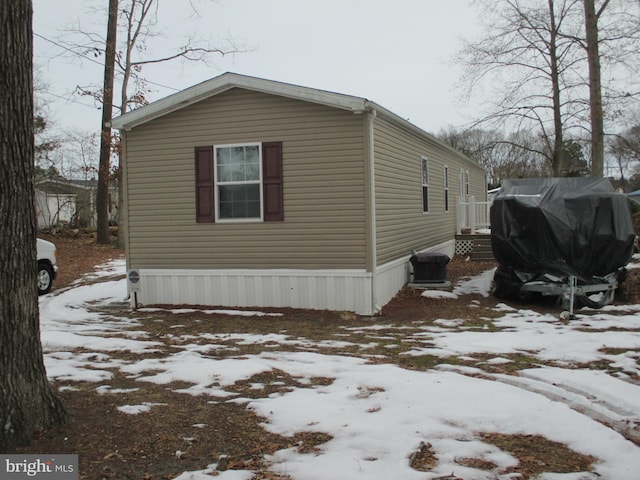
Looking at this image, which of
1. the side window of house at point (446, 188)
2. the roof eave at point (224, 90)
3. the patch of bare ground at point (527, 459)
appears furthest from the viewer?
the side window of house at point (446, 188)

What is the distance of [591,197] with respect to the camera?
9.27m

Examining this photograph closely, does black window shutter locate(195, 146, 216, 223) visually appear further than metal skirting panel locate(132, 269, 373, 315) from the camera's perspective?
Yes

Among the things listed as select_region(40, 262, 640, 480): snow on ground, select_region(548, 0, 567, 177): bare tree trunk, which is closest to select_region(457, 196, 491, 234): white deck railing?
select_region(548, 0, 567, 177): bare tree trunk

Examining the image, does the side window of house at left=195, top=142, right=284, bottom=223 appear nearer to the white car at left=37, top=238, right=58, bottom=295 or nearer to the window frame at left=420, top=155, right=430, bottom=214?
the white car at left=37, top=238, right=58, bottom=295

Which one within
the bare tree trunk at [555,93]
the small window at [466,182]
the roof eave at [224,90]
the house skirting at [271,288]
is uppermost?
the bare tree trunk at [555,93]

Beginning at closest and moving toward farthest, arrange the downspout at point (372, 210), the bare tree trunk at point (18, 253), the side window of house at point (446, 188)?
1. the bare tree trunk at point (18, 253)
2. the downspout at point (372, 210)
3. the side window of house at point (446, 188)

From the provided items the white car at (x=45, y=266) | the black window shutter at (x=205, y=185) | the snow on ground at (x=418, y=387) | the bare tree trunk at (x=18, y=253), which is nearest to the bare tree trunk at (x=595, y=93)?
the snow on ground at (x=418, y=387)

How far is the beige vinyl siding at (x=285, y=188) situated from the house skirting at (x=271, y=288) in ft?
0.52

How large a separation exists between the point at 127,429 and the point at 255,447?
1.00 m

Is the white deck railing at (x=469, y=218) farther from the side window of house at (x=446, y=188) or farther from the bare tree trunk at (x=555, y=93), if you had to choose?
the bare tree trunk at (x=555, y=93)

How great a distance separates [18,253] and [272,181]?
5883mm

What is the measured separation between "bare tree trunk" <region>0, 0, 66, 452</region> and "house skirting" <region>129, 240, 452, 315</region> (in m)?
5.64

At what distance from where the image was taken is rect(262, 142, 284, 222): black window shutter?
933 cm

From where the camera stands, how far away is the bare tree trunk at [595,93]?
13289 millimetres
